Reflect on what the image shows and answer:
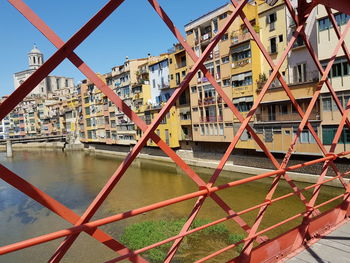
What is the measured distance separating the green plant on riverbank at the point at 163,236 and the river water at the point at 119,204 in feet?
1.49

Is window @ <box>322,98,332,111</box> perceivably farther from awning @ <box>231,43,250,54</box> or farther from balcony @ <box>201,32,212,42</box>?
balcony @ <box>201,32,212,42</box>

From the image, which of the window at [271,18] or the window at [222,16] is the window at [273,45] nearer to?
the window at [271,18]

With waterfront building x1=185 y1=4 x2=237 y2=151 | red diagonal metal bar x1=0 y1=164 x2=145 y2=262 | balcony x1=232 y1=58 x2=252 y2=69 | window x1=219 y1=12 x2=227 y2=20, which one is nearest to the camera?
red diagonal metal bar x1=0 y1=164 x2=145 y2=262

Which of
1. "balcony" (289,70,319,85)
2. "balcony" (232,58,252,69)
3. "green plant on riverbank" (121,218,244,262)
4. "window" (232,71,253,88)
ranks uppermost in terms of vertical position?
"balcony" (232,58,252,69)

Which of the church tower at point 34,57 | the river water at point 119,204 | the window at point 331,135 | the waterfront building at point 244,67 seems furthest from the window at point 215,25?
the church tower at point 34,57

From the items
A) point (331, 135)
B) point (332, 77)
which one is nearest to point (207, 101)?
point (332, 77)

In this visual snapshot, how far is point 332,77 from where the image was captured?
599 inches

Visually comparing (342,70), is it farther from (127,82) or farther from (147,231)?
(127,82)

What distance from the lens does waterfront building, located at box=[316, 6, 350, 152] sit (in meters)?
14.8

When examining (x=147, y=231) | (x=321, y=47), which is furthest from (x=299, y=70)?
(x=147, y=231)

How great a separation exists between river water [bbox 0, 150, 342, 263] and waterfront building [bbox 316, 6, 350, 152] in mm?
3027

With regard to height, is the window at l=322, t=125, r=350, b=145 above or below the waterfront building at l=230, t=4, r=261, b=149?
below

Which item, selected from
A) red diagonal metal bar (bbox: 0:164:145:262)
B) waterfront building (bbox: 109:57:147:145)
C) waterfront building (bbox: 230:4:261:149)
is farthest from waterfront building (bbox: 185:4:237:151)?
red diagonal metal bar (bbox: 0:164:145:262)

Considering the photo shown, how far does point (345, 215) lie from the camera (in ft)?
13.1
